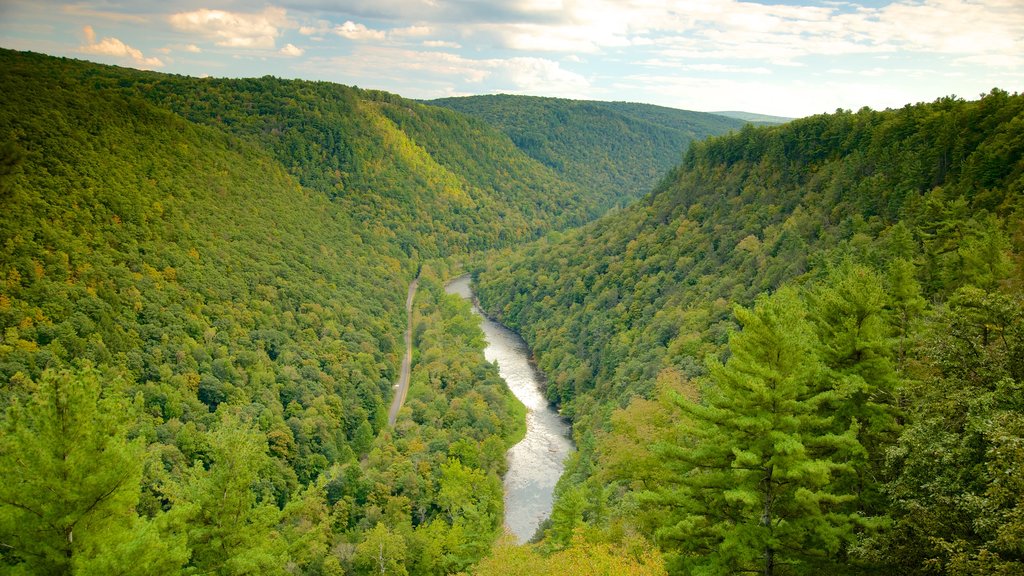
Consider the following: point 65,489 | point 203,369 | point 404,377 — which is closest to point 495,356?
point 404,377

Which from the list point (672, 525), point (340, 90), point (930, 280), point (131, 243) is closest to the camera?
point (672, 525)

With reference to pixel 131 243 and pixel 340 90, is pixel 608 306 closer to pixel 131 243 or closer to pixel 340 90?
pixel 131 243

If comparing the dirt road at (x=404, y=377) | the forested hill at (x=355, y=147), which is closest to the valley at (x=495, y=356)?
the dirt road at (x=404, y=377)

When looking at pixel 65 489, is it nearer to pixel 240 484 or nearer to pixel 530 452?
pixel 240 484

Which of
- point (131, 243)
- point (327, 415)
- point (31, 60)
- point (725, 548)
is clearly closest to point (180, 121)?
point (31, 60)

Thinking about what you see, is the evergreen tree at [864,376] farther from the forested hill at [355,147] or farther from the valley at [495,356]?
the forested hill at [355,147]

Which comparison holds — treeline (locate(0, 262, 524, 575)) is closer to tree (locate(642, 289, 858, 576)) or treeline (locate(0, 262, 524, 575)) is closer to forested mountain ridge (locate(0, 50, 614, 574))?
forested mountain ridge (locate(0, 50, 614, 574))

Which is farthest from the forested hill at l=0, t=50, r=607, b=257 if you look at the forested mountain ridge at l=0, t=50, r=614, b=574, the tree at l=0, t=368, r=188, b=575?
the tree at l=0, t=368, r=188, b=575
